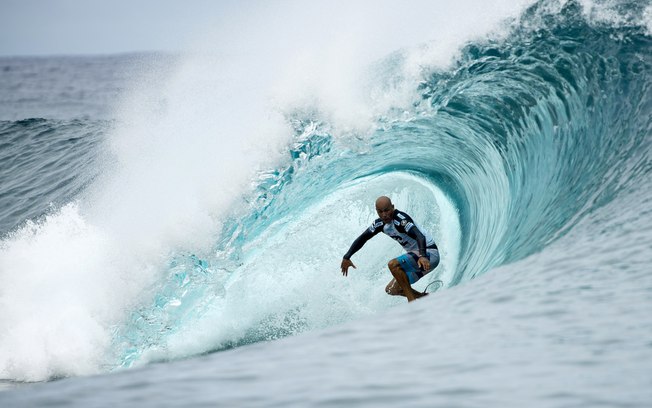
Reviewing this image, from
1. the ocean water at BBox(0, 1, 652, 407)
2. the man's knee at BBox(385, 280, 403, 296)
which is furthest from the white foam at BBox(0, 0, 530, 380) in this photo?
the man's knee at BBox(385, 280, 403, 296)

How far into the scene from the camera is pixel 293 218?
9250 mm

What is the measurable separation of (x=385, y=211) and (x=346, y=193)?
10.3 feet

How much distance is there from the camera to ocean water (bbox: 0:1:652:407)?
6.25m

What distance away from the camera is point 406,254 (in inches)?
273

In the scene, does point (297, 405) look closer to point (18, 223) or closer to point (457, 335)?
point (457, 335)

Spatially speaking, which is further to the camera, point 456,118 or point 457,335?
point 456,118

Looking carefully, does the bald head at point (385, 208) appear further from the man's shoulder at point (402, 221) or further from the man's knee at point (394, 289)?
the man's knee at point (394, 289)

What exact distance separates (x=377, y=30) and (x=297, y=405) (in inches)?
288

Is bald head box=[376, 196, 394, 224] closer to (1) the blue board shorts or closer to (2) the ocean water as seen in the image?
(1) the blue board shorts

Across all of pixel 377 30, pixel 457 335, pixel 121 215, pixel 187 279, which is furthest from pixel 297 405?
pixel 377 30

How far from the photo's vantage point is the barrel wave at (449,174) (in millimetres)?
7227

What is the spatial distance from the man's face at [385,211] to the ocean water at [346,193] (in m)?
0.97

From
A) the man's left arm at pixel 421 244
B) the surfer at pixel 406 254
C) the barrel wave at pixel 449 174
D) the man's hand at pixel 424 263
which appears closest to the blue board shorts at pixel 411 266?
the surfer at pixel 406 254

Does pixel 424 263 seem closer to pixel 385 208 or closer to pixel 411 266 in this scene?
pixel 411 266
